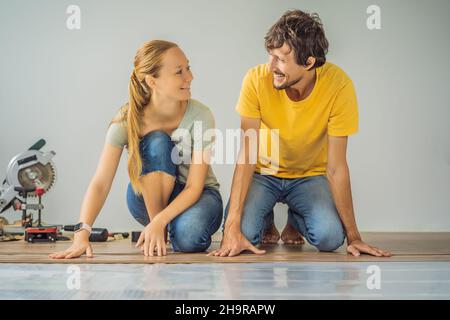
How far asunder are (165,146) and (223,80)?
1.69m

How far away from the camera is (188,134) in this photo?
233 cm

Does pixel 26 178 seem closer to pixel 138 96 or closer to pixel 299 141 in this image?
pixel 138 96

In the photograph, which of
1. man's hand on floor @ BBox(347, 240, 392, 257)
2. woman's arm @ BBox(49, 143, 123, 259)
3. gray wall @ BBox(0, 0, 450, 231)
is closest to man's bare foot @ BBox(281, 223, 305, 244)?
man's hand on floor @ BBox(347, 240, 392, 257)

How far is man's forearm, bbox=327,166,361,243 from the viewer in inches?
91.7

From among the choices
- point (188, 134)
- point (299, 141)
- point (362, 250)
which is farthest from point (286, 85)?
point (362, 250)

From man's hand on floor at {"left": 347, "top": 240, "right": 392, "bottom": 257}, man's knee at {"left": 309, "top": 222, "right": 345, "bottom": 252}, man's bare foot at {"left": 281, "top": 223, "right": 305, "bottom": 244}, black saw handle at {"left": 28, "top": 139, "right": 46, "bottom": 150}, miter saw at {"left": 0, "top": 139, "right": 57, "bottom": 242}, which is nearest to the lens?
man's hand on floor at {"left": 347, "top": 240, "right": 392, "bottom": 257}

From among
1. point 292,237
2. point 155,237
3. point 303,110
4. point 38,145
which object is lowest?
point 292,237

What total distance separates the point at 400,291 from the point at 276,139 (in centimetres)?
102

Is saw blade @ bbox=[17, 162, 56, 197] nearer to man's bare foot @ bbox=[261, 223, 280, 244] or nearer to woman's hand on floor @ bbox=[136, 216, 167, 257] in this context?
man's bare foot @ bbox=[261, 223, 280, 244]

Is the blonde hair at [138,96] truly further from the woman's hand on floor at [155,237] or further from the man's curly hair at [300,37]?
the man's curly hair at [300,37]

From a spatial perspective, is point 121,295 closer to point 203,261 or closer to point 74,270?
point 74,270

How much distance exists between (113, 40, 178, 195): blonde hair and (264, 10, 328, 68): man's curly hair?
376 mm

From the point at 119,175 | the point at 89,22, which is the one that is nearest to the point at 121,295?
the point at 119,175

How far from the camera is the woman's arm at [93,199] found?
2.15 meters
